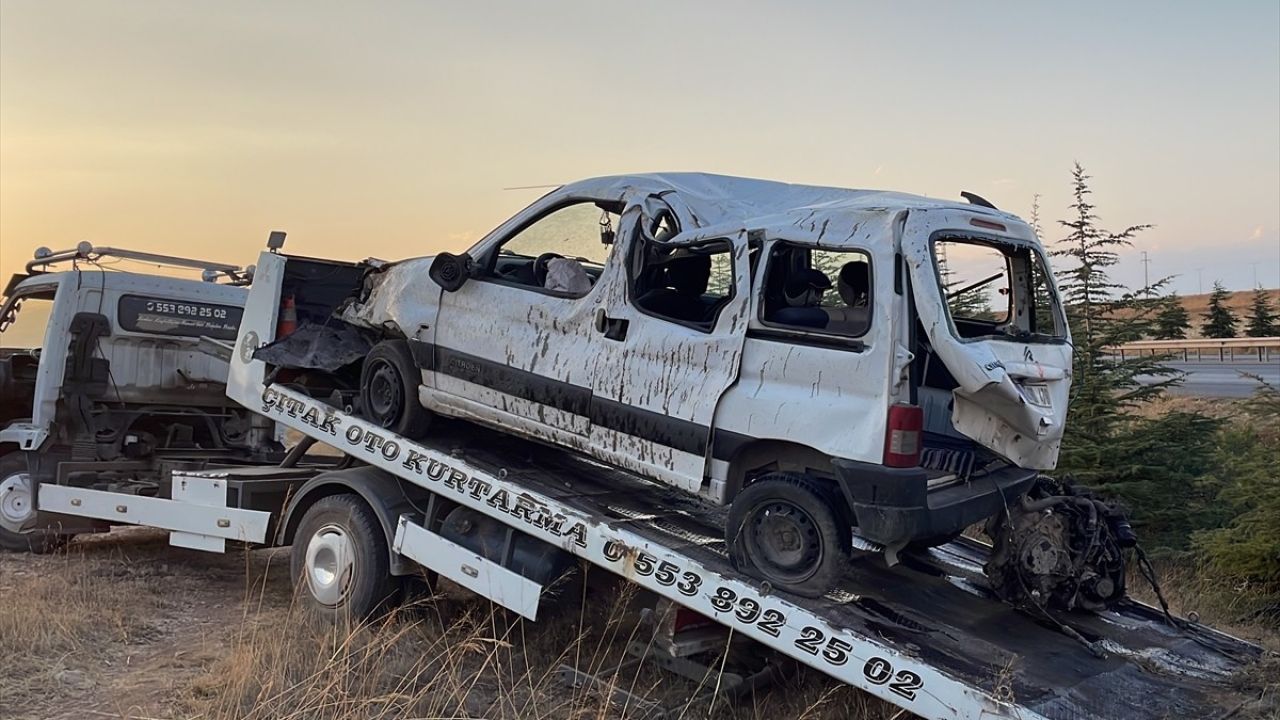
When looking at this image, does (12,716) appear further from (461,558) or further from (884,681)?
A: (884,681)

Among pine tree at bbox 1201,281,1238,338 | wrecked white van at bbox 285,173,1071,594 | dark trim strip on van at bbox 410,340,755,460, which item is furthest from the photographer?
pine tree at bbox 1201,281,1238,338

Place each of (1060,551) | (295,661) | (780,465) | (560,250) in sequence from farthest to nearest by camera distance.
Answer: (560,250) < (295,661) < (1060,551) < (780,465)

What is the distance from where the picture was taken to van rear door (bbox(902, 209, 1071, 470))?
4285mm

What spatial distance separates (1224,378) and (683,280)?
20.7 metres

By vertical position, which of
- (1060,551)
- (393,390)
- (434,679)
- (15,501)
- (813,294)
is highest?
(813,294)

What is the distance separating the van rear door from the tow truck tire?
3287 mm

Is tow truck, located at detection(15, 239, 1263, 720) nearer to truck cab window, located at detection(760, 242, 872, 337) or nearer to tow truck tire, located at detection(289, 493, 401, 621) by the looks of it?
tow truck tire, located at detection(289, 493, 401, 621)

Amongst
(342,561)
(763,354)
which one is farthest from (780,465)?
(342,561)

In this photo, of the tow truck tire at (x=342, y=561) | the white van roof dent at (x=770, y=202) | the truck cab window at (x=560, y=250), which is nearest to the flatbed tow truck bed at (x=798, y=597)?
→ the tow truck tire at (x=342, y=561)

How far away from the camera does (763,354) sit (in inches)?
184

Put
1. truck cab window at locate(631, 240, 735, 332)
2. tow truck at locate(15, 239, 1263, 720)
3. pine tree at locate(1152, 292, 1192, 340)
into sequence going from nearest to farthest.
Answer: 1. tow truck at locate(15, 239, 1263, 720)
2. truck cab window at locate(631, 240, 735, 332)
3. pine tree at locate(1152, 292, 1192, 340)

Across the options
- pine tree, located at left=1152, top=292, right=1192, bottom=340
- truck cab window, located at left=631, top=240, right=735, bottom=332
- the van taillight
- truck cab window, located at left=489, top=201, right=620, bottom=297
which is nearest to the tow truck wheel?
truck cab window, located at left=489, top=201, right=620, bottom=297

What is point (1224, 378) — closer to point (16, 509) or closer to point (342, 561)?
point (342, 561)

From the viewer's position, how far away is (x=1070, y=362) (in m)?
5.10
